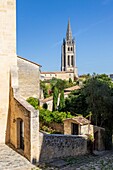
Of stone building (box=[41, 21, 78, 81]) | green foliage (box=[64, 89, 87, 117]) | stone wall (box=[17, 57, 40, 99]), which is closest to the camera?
green foliage (box=[64, 89, 87, 117])

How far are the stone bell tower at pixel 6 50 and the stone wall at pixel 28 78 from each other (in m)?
13.6

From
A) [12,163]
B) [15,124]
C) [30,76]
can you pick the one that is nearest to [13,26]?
[15,124]

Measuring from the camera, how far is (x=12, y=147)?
14305 mm

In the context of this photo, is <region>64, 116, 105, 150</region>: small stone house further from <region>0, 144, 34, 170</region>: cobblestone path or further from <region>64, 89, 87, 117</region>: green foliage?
<region>64, 89, 87, 117</region>: green foliage

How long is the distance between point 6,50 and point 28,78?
15215 mm

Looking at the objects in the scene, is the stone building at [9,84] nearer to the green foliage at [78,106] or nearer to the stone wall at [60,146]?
the stone wall at [60,146]

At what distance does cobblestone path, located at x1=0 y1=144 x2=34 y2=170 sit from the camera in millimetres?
10797

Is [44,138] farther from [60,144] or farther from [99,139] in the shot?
[99,139]

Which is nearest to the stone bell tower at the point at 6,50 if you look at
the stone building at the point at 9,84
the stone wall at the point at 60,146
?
the stone building at the point at 9,84

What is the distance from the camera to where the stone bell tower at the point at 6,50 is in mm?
14750

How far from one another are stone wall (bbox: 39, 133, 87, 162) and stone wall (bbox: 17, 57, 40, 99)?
15.2 meters

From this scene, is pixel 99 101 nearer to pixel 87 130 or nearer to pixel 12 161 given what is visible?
pixel 87 130

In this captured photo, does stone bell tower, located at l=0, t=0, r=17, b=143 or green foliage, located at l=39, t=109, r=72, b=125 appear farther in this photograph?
green foliage, located at l=39, t=109, r=72, b=125

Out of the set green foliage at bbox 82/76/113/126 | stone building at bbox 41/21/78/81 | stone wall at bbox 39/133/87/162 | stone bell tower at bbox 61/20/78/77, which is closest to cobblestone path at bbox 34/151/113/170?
stone wall at bbox 39/133/87/162
